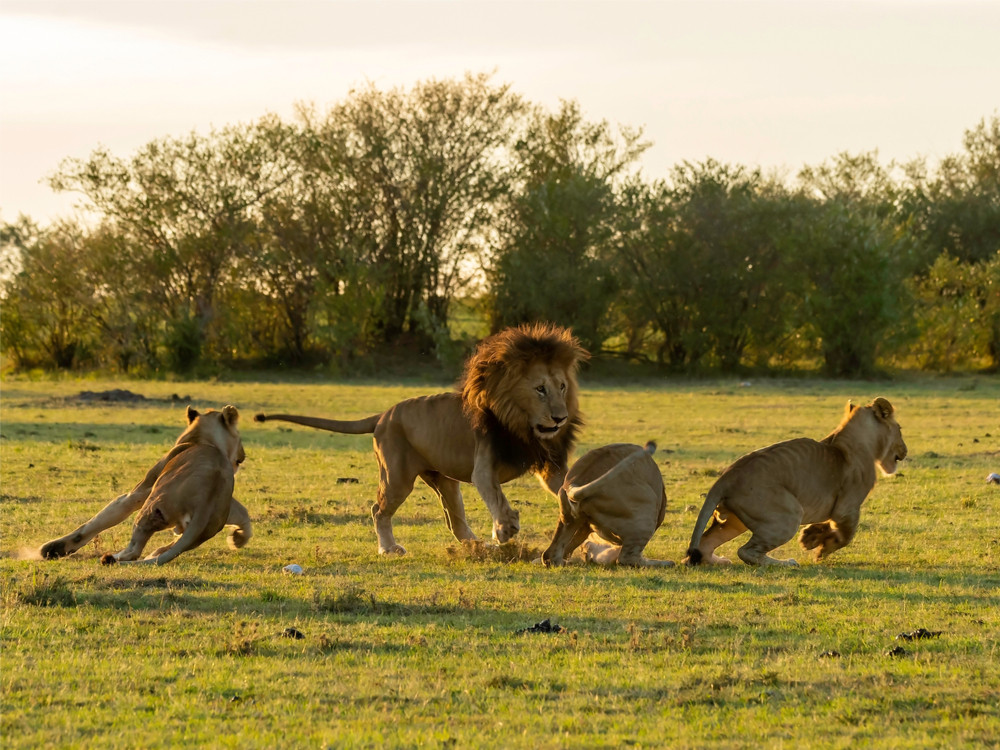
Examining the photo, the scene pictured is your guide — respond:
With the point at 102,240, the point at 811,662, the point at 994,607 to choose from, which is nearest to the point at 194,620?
the point at 811,662

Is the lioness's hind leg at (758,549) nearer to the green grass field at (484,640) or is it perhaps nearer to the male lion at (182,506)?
the green grass field at (484,640)

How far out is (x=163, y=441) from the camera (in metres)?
18.5

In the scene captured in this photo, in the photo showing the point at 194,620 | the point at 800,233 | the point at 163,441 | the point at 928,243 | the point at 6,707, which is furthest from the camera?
the point at 928,243

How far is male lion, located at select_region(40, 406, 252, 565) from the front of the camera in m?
8.40

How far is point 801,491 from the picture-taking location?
330 inches

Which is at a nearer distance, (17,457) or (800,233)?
(17,457)

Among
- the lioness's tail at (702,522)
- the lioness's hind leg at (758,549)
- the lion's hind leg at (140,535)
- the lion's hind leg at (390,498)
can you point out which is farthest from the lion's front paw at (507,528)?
the lion's hind leg at (140,535)

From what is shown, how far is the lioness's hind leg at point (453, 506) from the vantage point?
31.5 feet

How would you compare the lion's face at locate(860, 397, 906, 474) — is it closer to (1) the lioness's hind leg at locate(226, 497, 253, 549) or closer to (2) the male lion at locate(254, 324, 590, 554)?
(2) the male lion at locate(254, 324, 590, 554)

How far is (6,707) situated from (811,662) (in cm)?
334

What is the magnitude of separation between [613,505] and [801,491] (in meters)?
1.26

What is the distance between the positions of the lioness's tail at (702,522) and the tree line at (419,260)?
101ft

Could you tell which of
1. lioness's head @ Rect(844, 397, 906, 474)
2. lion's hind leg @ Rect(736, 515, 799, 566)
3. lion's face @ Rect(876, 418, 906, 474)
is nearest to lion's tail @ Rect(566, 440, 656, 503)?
lion's hind leg @ Rect(736, 515, 799, 566)

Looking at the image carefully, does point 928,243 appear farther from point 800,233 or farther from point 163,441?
point 163,441
